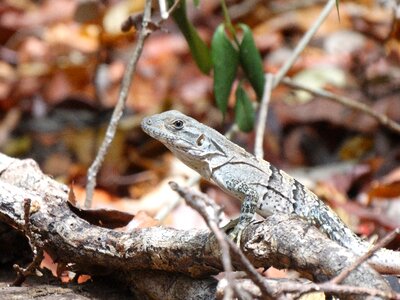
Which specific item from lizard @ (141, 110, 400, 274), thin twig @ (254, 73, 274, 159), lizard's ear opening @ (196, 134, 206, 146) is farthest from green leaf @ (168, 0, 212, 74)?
lizard's ear opening @ (196, 134, 206, 146)

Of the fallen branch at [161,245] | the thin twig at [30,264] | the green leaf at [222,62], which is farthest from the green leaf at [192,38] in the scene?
the thin twig at [30,264]

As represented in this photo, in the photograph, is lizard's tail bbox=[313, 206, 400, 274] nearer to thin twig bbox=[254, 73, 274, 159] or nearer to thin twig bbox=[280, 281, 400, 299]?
thin twig bbox=[280, 281, 400, 299]

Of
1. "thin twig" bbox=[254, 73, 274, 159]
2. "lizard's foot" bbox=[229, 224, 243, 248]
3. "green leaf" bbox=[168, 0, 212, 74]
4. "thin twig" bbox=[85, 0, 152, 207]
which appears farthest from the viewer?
"thin twig" bbox=[254, 73, 274, 159]

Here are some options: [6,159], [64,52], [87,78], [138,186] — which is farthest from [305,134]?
[6,159]

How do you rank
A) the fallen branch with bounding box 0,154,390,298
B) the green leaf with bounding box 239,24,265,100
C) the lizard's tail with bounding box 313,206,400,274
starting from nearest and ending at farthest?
the fallen branch with bounding box 0,154,390,298
the lizard's tail with bounding box 313,206,400,274
the green leaf with bounding box 239,24,265,100

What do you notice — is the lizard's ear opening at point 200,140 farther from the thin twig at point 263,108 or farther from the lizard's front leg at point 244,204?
the thin twig at point 263,108

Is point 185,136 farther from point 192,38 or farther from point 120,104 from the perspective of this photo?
point 192,38

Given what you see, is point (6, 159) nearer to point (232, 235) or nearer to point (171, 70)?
point (232, 235)
